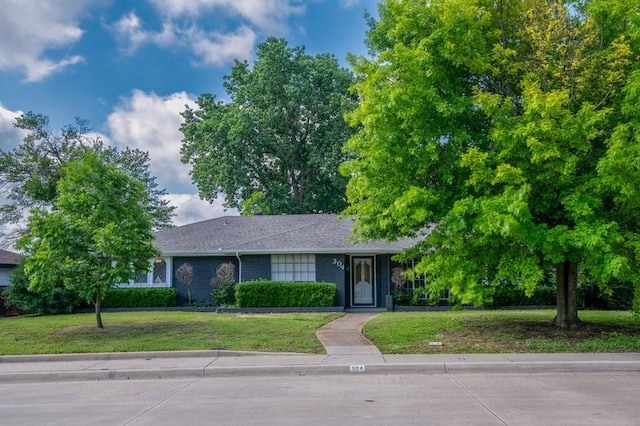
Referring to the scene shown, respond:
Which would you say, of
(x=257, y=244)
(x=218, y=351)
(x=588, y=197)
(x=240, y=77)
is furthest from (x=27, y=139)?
(x=588, y=197)

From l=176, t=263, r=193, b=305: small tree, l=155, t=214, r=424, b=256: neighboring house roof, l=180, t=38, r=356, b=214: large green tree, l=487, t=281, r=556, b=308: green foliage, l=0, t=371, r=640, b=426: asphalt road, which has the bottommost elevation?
l=0, t=371, r=640, b=426: asphalt road

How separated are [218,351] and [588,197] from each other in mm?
8215

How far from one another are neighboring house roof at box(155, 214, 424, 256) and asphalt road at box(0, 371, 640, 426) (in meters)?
11.7

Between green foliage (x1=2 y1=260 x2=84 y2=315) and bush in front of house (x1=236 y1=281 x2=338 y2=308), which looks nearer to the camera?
green foliage (x1=2 y1=260 x2=84 y2=315)

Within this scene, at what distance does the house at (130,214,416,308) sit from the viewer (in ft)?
72.3

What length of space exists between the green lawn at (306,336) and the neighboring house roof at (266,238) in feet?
20.7

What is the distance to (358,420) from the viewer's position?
6340mm

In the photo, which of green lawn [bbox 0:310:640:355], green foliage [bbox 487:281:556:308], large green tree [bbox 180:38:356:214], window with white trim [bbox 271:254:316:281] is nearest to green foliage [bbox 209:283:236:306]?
window with white trim [bbox 271:254:316:281]

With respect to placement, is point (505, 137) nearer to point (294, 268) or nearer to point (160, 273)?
point (294, 268)

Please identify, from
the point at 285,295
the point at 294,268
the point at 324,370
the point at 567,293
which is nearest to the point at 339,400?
the point at 324,370

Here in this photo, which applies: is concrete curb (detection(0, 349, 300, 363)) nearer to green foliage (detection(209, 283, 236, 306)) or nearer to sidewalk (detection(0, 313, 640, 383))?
sidewalk (detection(0, 313, 640, 383))

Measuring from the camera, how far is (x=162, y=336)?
12.8 metres

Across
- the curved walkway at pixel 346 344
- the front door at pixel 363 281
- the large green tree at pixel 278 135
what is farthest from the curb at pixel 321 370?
the large green tree at pixel 278 135

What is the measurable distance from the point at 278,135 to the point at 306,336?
85.5 ft
